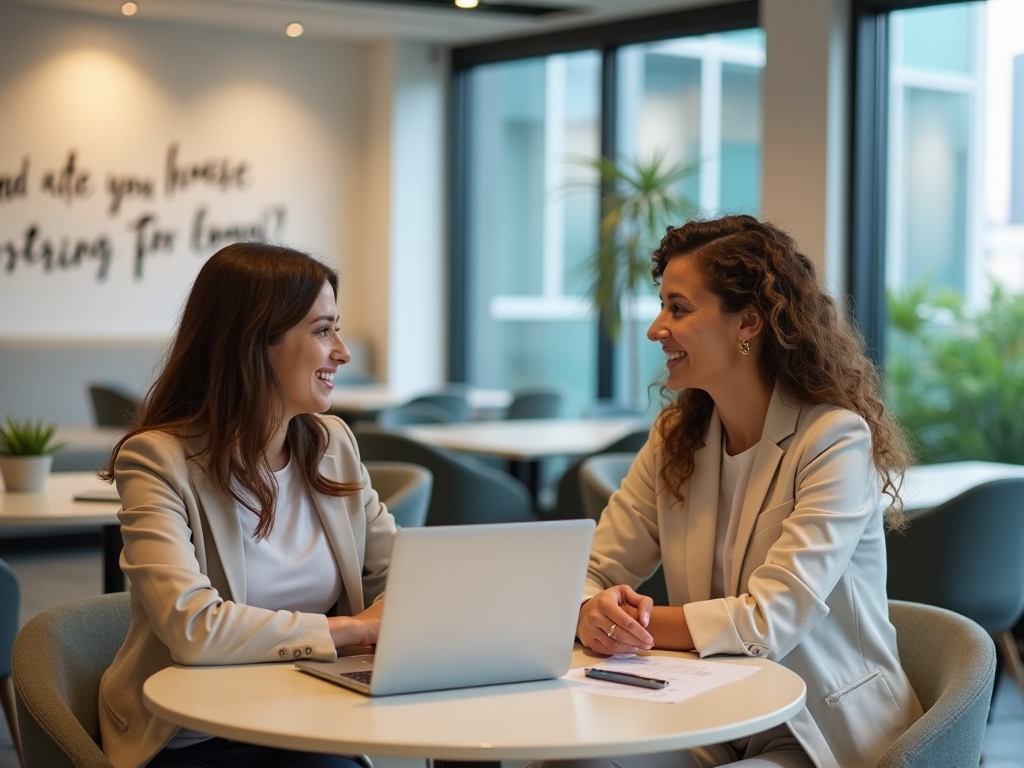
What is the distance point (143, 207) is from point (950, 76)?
5.01 m

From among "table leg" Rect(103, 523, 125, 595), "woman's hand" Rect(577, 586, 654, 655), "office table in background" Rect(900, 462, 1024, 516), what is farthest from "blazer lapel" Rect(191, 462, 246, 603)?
"office table in background" Rect(900, 462, 1024, 516)

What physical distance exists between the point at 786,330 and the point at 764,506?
304 millimetres

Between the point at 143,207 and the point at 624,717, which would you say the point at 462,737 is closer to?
the point at 624,717

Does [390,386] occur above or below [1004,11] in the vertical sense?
below

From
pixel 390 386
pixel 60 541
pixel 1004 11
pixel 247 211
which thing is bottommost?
pixel 60 541

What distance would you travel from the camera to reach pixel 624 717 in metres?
1.56

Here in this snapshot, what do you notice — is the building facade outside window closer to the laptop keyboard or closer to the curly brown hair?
the curly brown hair

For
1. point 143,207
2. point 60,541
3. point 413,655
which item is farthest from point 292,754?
point 143,207

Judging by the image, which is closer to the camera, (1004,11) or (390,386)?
(1004,11)

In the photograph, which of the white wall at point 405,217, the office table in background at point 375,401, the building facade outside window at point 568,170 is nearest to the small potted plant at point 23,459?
the office table in background at point 375,401

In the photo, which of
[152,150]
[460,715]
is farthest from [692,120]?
[460,715]

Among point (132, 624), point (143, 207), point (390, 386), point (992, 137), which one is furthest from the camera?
point (390, 386)

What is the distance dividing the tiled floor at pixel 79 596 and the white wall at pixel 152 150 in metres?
1.84

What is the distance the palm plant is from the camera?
6934 mm
